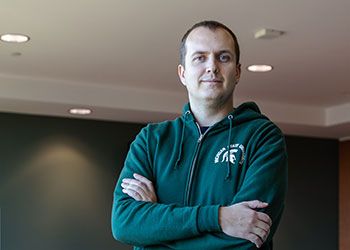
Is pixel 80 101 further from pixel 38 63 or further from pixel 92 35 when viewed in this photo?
pixel 92 35

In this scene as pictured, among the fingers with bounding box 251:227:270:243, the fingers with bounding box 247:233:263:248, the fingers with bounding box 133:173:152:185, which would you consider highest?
the fingers with bounding box 133:173:152:185

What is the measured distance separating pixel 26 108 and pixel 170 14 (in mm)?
2642

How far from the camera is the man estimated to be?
4.61 ft

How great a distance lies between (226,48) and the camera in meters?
1.49

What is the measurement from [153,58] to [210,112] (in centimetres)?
308

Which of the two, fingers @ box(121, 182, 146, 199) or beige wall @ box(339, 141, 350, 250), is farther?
beige wall @ box(339, 141, 350, 250)

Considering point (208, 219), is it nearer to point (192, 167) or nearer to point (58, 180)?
point (192, 167)

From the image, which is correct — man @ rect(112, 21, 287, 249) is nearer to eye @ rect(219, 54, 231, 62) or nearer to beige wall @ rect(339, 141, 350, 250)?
eye @ rect(219, 54, 231, 62)

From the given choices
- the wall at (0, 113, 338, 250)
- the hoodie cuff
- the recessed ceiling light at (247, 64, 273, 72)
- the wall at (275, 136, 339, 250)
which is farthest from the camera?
the wall at (275, 136, 339, 250)

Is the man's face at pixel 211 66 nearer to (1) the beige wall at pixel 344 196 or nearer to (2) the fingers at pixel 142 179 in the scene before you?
(2) the fingers at pixel 142 179

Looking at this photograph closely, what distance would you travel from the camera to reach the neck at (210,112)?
152cm

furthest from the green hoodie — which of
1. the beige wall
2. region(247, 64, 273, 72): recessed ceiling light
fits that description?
the beige wall

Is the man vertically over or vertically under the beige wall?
under

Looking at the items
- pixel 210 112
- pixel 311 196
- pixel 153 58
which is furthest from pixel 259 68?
pixel 210 112
